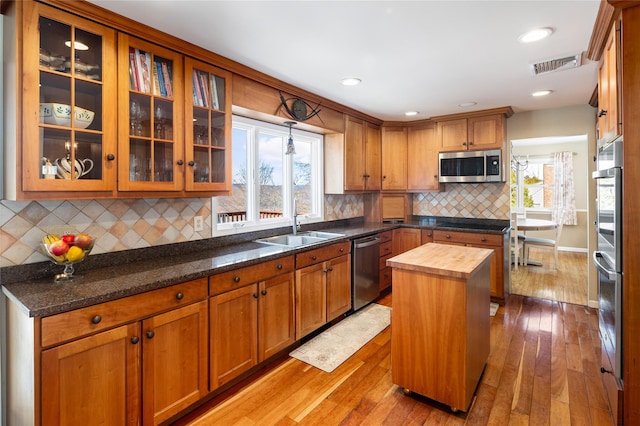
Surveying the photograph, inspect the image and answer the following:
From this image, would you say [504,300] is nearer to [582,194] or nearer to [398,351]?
[398,351]

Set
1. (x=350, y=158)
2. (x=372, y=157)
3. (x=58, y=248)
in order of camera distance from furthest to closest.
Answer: (x=372, y=157)
(x=350, y=158)
(x=58, y=248)

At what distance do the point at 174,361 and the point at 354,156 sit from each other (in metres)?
3.08

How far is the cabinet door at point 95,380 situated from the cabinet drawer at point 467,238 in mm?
3548

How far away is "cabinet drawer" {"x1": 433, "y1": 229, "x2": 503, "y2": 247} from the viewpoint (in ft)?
12.6

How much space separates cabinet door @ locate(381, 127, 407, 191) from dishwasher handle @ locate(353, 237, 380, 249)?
44.3 inches

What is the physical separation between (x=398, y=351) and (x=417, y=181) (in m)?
3.00

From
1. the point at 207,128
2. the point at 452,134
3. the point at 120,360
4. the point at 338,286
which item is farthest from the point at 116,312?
the point at 452,134

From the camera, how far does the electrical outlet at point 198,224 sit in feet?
8.66

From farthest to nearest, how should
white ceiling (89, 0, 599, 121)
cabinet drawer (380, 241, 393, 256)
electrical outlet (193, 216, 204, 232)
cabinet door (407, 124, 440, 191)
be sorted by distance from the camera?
cabinet door (407, 124, 440, 191) < cabinet drawer (380, 241, 393, 256) < electrical outlet (193, 216, 204, 232) < white ceiling (89, 0, 599, 121)

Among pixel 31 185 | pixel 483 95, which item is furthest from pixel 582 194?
pixel 31 185

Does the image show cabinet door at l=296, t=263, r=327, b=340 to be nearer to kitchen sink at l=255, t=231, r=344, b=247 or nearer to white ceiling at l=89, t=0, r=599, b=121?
kitchen sink at l=255, t=231, r=344, b=247

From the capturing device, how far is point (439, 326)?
6.76 feet

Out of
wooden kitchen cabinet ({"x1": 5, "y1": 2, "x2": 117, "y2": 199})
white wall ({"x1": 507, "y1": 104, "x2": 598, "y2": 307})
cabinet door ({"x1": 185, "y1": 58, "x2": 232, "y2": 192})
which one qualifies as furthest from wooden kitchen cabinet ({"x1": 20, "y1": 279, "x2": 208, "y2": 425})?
white wall ({"x1": 507, "y1": 104, "x2": 598, "y2": 307})

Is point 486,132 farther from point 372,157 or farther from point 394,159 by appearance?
point 372,157
